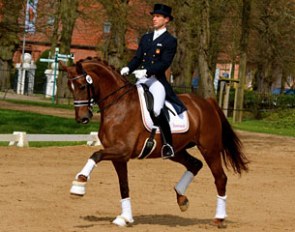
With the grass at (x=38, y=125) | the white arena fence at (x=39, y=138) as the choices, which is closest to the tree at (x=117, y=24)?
the grass at (x=38, y=125)

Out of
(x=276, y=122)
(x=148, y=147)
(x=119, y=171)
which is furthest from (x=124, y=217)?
(x=276, y=122)

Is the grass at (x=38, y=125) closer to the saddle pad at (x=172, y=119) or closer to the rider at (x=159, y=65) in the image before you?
the saddle pad at (x=172, y=119)

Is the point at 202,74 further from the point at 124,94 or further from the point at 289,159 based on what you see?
the point at 124,94

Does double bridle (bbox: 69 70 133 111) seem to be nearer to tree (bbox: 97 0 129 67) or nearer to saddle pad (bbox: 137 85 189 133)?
saddle pad (bbox: 137 85 189 133)

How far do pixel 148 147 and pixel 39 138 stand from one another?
1271cm

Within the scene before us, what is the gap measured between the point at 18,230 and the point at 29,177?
6.15 meters

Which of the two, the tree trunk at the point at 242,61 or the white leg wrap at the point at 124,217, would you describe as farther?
the tree trunk at the point at 242,61

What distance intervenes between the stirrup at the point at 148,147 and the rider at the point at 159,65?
0.21 metres

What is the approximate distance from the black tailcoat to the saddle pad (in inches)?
3.5

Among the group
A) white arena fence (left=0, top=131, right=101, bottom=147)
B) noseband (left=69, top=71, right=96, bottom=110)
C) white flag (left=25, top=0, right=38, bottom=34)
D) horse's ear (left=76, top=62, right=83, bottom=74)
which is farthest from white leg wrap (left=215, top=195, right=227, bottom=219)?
white flag (left=25, top=0, right=38, bottom=34)

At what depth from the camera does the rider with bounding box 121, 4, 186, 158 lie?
10.9 m

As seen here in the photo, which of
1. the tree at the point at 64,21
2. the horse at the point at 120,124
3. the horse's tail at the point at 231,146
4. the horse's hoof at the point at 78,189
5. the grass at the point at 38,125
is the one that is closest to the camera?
the horse's hoof at the point at 78,189

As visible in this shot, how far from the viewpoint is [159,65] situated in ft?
35.7

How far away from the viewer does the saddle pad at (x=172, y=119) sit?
35.6ft
